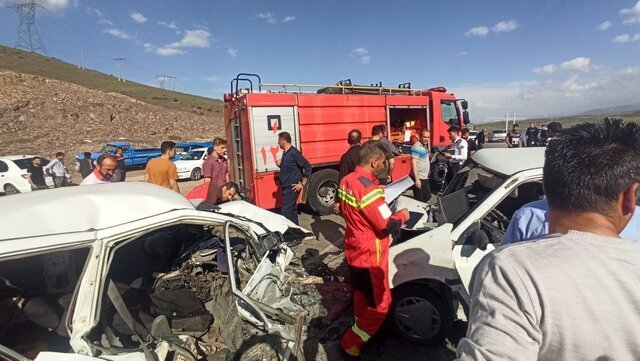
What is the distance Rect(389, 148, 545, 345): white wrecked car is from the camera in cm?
270

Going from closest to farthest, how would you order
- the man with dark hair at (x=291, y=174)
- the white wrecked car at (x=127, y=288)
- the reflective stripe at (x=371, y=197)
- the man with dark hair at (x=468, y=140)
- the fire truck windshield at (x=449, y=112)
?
the white wrecked car at (x=127, y=288) < the reflective stripe at (x=371, y=197) < the man with dark hair at (x=291, y=174) < the man with dark hair at (x=468, y=140) < the fire truck windshield at (x=449, y=112)

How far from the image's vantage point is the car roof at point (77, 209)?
212cm

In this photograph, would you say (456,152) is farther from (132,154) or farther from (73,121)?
(73,121)

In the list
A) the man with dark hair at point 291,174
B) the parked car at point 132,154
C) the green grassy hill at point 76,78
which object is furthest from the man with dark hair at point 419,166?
the green grassy hill at point 76,78

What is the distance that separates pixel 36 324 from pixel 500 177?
12.1 feet

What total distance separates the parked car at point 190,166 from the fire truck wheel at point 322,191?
27.9 ft

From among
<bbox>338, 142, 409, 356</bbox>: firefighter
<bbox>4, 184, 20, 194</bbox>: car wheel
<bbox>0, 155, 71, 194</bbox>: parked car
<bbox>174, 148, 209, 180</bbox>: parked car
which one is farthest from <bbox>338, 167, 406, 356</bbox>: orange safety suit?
<bbox>4, 184, 20, 194</bbox>: car wheel

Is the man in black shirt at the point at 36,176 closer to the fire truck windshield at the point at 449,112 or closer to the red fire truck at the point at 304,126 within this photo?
the red fire truck at the point at 304,126

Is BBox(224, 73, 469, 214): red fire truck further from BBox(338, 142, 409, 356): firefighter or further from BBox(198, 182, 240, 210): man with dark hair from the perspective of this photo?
BBox(338, 142, 409, 356): firefighter

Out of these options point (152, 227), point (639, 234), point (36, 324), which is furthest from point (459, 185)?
point (36, 324)

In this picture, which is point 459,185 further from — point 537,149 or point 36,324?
point 36,324

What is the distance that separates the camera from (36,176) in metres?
11.4

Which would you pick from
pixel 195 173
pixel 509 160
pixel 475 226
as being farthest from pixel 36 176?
pixel 509 160

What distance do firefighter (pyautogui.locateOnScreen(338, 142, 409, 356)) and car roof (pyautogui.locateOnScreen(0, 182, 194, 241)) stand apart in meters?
1.37
